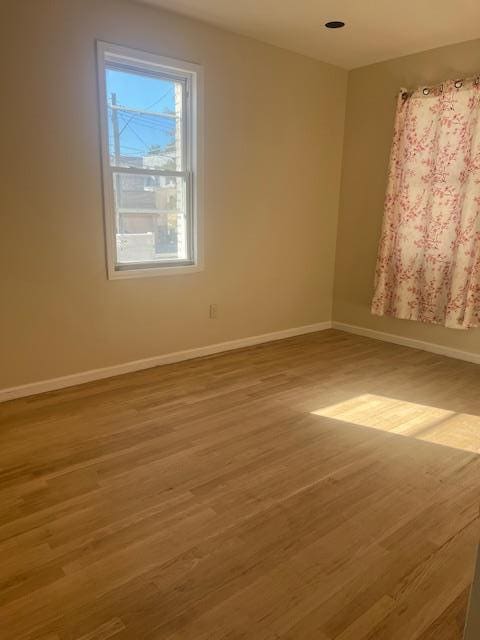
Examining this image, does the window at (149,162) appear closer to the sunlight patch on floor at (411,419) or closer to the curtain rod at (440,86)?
the sunlight patch on floor at (411,419)

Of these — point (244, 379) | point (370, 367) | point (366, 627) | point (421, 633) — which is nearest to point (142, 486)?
point (366, 627)

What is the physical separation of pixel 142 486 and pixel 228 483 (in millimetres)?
407

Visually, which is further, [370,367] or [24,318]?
[370,367]

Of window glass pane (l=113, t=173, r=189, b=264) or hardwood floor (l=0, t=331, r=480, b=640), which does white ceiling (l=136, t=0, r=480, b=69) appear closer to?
window glass pane (l=113, t=173, r=189, b=264)

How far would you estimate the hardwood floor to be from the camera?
4.76 ft

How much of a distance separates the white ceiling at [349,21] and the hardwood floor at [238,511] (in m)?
2.67

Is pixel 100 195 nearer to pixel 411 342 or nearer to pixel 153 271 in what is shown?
pixel 153 271

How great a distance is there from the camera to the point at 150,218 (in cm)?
352

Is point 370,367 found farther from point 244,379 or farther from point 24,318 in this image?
point 24,318

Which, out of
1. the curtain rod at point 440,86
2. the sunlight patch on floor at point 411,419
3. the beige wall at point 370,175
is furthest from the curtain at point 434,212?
the sunlight patch on floor at point 411,419

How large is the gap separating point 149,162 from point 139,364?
1.59 metres

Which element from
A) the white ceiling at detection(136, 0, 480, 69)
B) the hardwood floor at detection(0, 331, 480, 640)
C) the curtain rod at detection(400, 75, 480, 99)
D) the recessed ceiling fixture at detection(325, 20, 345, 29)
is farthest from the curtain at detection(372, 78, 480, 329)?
the hardwood floor at detection(0, 331, 480, 640)

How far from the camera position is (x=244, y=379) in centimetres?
347

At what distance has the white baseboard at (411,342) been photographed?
3.99m
